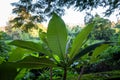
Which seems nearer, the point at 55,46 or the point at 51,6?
the point at 55,46

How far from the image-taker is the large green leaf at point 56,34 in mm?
616

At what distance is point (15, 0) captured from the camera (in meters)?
3.38

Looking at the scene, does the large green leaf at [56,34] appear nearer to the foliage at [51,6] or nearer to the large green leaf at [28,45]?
the large green leaf at [28,45]

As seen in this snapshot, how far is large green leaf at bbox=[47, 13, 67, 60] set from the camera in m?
0.62

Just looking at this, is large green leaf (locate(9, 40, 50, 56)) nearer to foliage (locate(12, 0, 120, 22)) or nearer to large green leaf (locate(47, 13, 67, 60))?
large green leaf (locate(47, 13, 67, 60))

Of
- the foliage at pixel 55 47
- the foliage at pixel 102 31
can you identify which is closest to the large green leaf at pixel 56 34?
the foliage at pixel 55 47

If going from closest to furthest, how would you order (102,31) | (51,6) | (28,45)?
(28,45) → (51,6) → (102,31)

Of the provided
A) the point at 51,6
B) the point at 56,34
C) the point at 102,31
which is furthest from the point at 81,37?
the point at 102,31

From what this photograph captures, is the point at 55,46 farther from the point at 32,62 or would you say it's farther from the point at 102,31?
the point at 102,31

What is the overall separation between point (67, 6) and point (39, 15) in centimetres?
42

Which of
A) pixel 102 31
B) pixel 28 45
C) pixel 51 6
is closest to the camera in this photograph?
pixel 28 45

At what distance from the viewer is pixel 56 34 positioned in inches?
24.5

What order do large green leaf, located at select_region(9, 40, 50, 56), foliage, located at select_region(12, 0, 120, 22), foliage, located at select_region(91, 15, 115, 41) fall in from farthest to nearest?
foliage, located at select_region(91, 15, 115, 41) < foliage, located at select_region(12, 0, 120, 22) < large green leaf, located at select_region(9, 40, 50, 56)

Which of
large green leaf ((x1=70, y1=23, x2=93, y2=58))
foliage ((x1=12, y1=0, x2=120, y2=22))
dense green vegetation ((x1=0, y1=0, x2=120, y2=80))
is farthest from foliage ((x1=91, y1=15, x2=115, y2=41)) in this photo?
large green leaf ((x1=70, y1=23, x2=93, y2=58))
